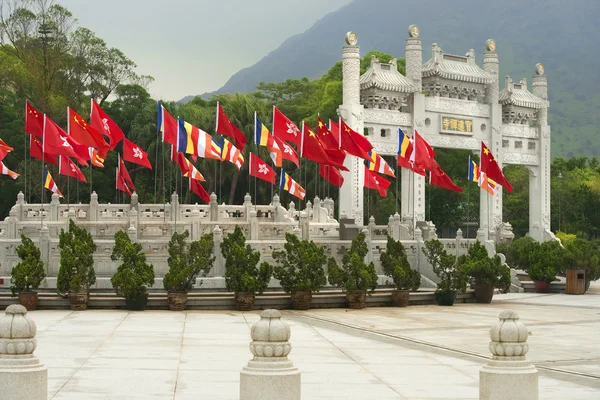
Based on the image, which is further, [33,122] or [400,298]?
[33,122]

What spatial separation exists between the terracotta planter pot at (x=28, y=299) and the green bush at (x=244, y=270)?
483 cm

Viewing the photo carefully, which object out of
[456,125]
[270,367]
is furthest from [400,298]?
[456,125]

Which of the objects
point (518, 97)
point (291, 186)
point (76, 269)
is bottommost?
point (76, 269)

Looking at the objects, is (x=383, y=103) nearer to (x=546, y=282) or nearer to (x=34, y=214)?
(x=546, y=282)

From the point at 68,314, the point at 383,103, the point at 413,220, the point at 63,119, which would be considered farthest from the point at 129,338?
the point at 63,119

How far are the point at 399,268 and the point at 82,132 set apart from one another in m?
10.9

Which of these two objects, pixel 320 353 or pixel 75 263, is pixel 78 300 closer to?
pixel 75 263

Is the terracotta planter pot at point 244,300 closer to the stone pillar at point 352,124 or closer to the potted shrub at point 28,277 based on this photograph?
the potted shrub at point 28,277

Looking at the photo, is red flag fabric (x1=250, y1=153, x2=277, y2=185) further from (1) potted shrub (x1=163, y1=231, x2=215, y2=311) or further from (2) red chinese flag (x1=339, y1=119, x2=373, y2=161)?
(1) potted shrub (x1=163, y1=231, x2=215, y2=311)

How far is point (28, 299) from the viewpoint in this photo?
23.7 meters

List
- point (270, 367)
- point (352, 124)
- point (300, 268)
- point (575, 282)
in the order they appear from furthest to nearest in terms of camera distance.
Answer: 1. point (352, 124)
2. point (575, 282)
3. point (300, 268)
4. point (270, 367)

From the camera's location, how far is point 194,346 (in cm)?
1683

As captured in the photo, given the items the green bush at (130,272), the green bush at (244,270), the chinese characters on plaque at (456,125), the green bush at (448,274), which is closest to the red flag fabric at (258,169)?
the green bush at (448,274)

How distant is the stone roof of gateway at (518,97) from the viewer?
48781 mm
